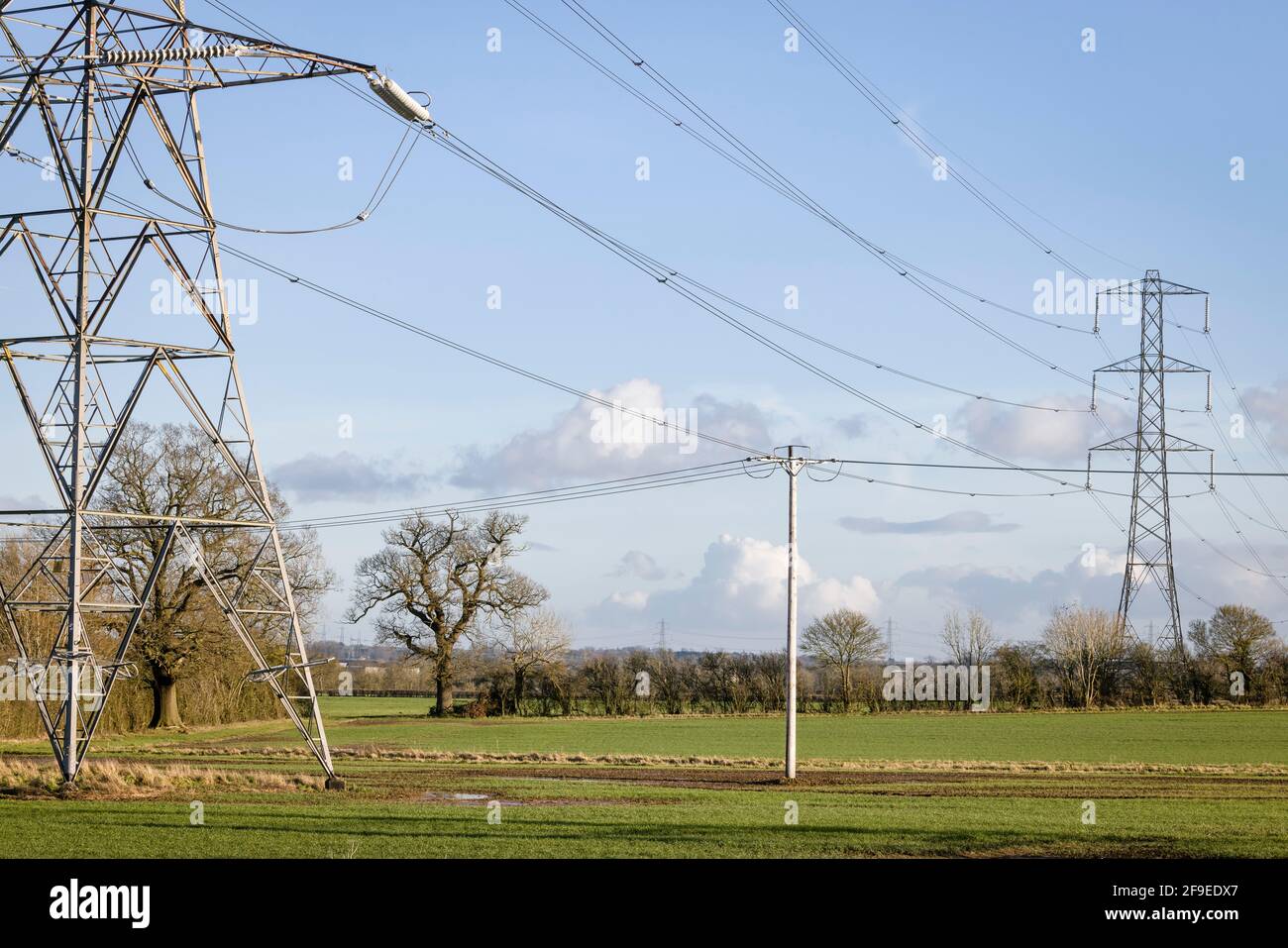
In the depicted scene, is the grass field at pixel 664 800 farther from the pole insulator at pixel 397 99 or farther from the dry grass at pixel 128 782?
the pole insulator at pixel 397 99

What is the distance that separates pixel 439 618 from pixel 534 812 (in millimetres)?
53231

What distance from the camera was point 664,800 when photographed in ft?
87.8

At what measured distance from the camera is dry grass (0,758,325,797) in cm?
2380

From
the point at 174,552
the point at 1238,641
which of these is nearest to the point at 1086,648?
the point at 1238,641

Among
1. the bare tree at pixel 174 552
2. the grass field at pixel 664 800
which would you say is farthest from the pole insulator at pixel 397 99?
the bare tree at pixel 174 552

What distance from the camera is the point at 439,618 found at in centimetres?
7594

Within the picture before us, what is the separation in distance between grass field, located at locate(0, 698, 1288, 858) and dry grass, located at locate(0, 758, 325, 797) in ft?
0.27

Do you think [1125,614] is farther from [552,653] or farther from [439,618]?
[439,618]

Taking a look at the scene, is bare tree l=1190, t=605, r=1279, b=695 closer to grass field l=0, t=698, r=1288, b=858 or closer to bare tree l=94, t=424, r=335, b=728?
grass field l=0, t=698, r=1288, b=858

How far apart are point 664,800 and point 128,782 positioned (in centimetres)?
1139

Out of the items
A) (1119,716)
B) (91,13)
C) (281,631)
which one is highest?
(91,13)

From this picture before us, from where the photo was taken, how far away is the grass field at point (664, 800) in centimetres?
1856
